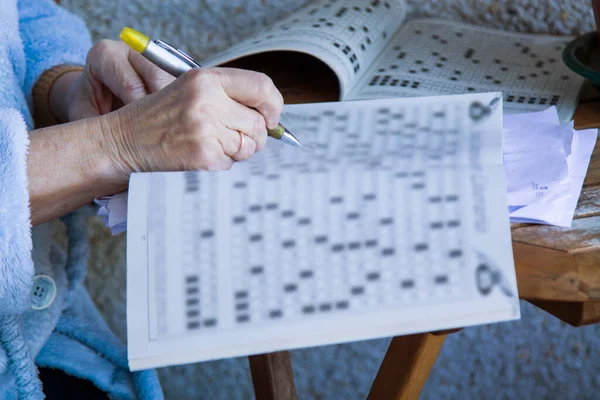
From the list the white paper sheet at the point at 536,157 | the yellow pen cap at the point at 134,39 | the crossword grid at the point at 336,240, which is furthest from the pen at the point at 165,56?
the white paper sheet at the point at 536,157

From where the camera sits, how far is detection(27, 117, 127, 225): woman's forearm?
0.61 meters

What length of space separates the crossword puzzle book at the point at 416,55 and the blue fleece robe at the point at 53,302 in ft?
0.70

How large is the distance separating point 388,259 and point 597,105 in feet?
1.69

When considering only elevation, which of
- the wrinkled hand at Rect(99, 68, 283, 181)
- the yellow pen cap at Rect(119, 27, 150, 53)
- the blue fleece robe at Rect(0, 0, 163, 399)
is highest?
the yellow pen cap at Rect(119, 27, 150, 53)

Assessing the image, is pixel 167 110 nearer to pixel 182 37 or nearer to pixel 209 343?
pixel 209 343

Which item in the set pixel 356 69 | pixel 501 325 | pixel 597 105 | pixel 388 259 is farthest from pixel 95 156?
pixel 501 325

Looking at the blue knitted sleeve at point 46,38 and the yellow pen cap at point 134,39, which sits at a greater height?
the yellow pen cap at point 134,39

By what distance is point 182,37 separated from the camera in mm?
1416

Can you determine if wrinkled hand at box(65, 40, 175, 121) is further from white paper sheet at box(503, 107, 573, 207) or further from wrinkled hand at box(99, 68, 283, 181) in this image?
white paper sheet at box(503, 107, 573, 207)

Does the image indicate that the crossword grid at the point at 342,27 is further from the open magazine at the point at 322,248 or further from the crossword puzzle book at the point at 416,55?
the open magazine at the point at 322,248

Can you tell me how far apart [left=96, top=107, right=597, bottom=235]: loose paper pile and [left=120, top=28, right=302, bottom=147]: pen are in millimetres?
142

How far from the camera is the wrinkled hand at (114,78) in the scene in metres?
0.75

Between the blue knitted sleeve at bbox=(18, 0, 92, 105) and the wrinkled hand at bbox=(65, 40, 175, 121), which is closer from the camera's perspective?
the wrinkled hand at bbox=(65, 40, 175, 121)

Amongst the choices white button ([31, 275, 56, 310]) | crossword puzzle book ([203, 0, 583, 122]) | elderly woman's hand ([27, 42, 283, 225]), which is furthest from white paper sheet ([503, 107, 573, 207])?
white button ([31, 275, 56, 310])
